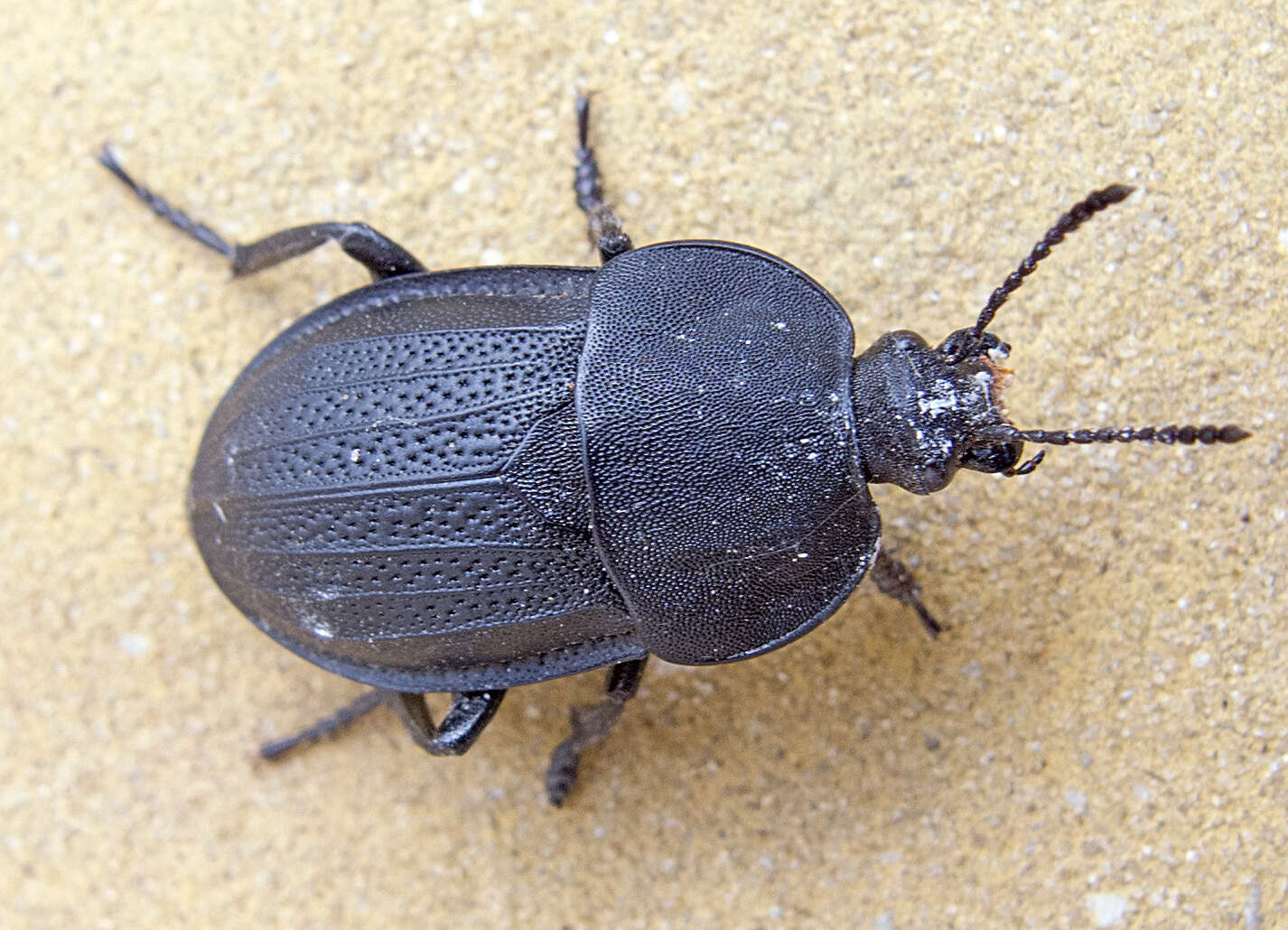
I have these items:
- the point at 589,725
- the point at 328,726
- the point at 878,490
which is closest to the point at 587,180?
the point at 878,490

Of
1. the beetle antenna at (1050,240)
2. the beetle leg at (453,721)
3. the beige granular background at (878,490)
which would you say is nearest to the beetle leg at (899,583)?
the beige granular background at (878,490)

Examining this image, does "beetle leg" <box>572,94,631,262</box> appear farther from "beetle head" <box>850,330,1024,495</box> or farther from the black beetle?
"beetle head" <box>850,330,1024,495</box>

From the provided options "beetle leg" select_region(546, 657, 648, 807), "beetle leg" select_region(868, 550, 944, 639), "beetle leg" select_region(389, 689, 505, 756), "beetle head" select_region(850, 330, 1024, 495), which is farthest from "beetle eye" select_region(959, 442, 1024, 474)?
"beetle leg" select_region(389, 689, 505, 756)

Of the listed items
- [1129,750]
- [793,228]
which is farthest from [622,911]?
[793,228]

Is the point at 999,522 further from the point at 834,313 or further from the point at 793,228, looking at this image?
the point at 793,228

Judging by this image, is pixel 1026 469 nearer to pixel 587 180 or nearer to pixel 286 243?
pixel 587 180
